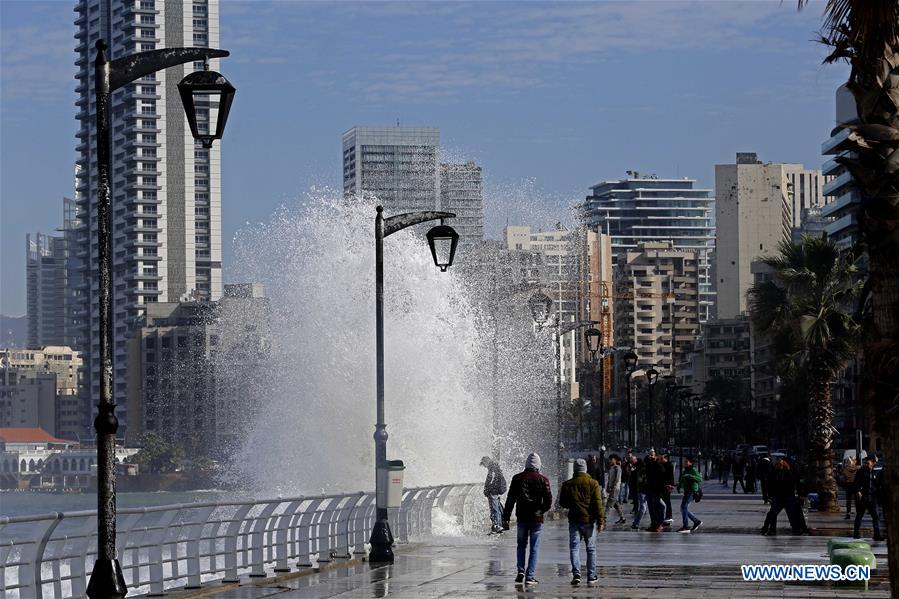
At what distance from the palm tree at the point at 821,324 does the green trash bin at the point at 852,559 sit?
2350 cm

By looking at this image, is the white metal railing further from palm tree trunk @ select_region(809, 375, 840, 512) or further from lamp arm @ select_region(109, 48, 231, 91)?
palm tree trunk @ select_region(809, 375, 840, 512)

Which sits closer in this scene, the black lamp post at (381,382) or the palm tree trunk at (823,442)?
the black lamp post at (381,382)

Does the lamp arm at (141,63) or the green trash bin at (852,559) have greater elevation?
the lamp arm at (141,63)

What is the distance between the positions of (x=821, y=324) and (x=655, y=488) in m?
11.9

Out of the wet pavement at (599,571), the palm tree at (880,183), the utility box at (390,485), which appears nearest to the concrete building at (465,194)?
the wet pavement at (599,571)

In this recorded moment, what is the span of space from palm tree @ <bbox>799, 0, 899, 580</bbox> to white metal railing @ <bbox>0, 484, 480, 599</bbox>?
26.7 feet

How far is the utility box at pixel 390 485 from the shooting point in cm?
2568

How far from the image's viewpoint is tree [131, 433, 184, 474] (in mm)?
182988

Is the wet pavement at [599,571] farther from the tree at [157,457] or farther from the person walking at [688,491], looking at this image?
the tree at [157,457]

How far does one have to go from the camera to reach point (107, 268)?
13.1m

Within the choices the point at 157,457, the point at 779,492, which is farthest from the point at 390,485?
the point at 157,457

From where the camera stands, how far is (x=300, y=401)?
56.9 meters

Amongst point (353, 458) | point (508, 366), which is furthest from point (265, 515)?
point (508, 366)

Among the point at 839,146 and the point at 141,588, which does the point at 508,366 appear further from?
the point at 839,146
